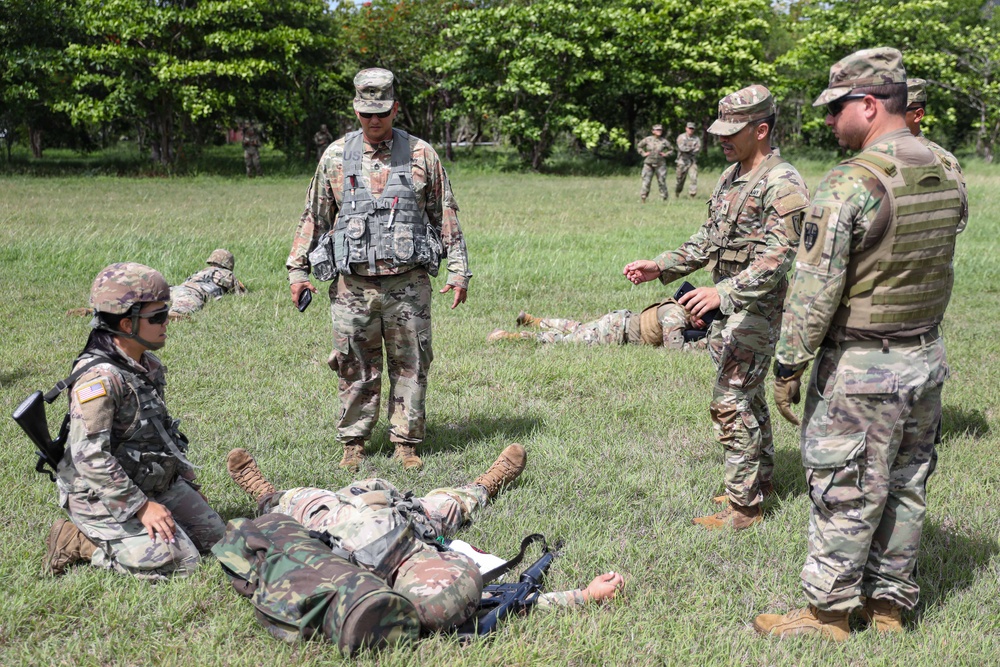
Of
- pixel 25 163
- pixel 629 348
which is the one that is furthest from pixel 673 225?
pixel 25 163

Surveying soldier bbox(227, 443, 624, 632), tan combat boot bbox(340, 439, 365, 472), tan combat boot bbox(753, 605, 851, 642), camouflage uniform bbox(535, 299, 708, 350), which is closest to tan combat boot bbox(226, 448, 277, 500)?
soldier bbox(227, 443, 624, 632)

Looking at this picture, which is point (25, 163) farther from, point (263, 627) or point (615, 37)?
point (263, 627)

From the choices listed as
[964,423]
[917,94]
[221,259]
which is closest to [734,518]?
[964,423]

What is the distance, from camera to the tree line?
27969 millimetres

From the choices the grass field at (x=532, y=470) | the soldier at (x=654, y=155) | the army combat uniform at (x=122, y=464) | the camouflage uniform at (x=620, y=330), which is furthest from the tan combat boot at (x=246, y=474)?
the soldier at (x=654, y=155)

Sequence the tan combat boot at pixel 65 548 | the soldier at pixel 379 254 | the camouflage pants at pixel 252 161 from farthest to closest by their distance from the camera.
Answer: the camouflage pants at pixel 252 161, the soldier at pixel 379 254, the tan combat boot at pixel 65 548

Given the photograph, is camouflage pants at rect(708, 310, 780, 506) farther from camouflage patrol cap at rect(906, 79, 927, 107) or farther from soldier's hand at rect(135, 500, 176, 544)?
soldier's hand at rect(135, 500, 176, 544)

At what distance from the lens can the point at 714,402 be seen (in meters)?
4.56

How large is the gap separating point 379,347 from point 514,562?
194cm

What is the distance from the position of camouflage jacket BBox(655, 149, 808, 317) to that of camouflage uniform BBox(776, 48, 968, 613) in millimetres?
843

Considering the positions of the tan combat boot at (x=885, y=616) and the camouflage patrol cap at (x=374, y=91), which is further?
the camouflage patrol cap at (x=374, y=91)

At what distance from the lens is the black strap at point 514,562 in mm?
3783

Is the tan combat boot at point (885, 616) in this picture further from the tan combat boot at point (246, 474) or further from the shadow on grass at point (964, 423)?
the tan combat boot at point (246, 474)

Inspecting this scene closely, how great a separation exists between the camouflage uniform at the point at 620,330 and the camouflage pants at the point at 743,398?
11.8 ft
